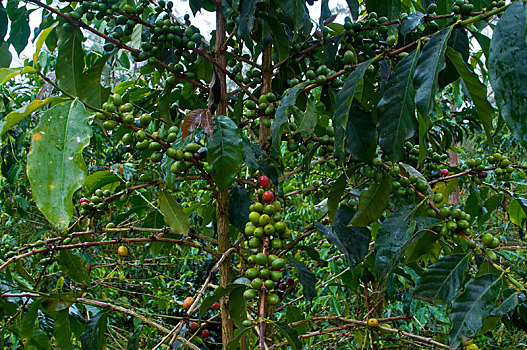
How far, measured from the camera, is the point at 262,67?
42.0 inches

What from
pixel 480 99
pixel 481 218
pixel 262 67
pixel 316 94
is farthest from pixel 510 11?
pixel 316 94

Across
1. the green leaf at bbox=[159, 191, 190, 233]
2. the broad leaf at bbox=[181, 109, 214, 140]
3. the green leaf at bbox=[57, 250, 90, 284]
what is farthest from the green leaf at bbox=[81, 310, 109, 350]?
the broad leaf at bbox=[181, 109, 214, 140]

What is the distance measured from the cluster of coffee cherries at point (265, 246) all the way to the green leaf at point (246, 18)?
0.38 metres

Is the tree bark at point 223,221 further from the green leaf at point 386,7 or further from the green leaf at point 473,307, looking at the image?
the green leaf at point 473,307

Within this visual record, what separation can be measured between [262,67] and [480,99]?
0.57 metres

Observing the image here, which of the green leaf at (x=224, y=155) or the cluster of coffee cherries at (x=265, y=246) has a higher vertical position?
the green leaf at (x=224, y=155)

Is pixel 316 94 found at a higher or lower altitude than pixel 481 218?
higher

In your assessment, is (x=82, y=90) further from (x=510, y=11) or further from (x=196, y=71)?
(x=510, y=11)

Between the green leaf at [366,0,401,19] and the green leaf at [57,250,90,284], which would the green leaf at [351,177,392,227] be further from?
the green leaf at [57,250,90,284]

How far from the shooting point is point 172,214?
95 cm

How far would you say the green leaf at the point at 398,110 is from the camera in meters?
0.64

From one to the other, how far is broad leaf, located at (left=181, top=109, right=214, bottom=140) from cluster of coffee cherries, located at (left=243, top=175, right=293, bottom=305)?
8.3 inches

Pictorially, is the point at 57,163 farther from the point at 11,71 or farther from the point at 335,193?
the point at 335,193

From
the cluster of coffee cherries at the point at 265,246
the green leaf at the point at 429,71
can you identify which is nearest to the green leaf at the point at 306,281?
the cluster of coffee cherries at the point at 265,246
